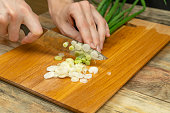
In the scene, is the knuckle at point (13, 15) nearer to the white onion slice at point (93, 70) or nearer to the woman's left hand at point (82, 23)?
the woman's left hand at point (82, 23)

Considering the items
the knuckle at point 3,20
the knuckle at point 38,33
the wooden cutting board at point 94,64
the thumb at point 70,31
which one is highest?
the knuckle at point 3,20

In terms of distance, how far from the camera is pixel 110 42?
5.18 ft

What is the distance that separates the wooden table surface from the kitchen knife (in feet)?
0.79

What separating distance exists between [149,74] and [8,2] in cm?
79

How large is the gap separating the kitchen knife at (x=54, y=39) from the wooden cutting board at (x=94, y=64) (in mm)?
31

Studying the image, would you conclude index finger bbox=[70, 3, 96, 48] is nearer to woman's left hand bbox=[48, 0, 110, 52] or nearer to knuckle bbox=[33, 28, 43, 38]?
woman's left hand bbox=[48, 0, 110, 52]

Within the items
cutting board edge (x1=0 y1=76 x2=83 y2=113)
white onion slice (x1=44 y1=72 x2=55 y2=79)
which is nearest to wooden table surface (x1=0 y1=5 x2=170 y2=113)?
cutting board edge (x1=0 y1=76 x2=83 y2=113)

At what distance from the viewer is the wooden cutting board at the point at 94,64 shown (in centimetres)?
110

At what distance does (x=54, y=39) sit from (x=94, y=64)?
0.25 meters

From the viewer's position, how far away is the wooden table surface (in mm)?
1071

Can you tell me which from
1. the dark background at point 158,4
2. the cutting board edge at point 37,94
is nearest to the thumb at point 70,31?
the cutting board edge at point 37,94

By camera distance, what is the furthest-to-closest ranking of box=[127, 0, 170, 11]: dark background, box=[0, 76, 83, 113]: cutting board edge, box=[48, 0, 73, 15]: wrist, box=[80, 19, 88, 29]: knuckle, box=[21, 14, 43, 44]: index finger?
1. box=[127, 0, 170, 11]: dark background
2. box=[48, 0, 73, 15]: wrist
3. box=[80, 19, 88, 29]: knuckle
4. box=[21, 14, 43, 44]: index finger
5. box=[0, 76, 83, 113]: cutting board edge

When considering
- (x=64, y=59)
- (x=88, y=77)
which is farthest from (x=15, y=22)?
(x=88, y=77)

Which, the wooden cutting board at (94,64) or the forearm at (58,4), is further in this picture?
the forearm at (58,4)
